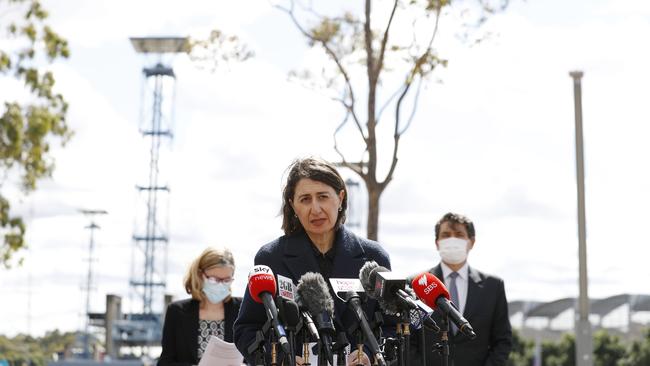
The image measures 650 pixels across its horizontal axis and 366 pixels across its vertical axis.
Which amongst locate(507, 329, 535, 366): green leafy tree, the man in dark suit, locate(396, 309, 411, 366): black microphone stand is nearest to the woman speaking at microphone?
locate(396, 309, 411, 366): black microphone stand

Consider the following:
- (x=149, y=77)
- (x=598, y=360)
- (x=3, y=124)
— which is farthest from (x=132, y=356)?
(x=3, y=124)

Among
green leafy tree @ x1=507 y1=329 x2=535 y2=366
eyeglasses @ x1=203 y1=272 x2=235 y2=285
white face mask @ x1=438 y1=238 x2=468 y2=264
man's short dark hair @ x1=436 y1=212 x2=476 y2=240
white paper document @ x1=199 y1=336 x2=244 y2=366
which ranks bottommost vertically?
green leafy tree @ x1=507 y1=329 x2=535 y2=366

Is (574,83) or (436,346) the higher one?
(574,83)

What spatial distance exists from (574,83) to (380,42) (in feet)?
17.6

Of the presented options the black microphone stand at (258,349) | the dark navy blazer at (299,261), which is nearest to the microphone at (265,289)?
the black microphone stand at (258,349)

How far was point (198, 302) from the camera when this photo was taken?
9422 mm

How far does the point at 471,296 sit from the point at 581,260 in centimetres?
1186

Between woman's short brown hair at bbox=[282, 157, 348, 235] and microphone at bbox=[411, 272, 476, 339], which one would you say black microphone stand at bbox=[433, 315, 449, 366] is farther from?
woman's short brown hair at bbox=[282, 157, 348, 235]

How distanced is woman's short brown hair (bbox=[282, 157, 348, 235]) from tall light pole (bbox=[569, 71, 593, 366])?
595 inches

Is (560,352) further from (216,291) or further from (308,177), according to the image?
(308,177)

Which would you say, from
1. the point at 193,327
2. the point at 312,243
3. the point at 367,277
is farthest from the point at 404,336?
the point at 193,327

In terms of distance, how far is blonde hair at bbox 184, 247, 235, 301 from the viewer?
30.3 ft

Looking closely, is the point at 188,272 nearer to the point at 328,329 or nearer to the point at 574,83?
the point at 328,329

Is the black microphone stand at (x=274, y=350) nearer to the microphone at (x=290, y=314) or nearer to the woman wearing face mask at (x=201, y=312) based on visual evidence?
the microphone at (x=290, y=314)
